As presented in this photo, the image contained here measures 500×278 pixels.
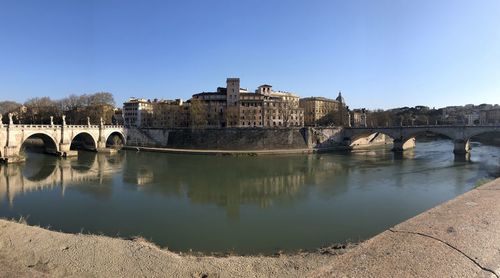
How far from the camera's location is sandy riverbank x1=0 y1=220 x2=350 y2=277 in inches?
199

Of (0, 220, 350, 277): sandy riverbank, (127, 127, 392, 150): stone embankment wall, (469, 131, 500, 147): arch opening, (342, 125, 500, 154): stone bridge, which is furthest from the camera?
(469, 131, 500, 147): arch opening

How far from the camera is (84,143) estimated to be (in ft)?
149

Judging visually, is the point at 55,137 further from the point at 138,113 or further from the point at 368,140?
the point at 368,140

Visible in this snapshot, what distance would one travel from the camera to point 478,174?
77.3 ft

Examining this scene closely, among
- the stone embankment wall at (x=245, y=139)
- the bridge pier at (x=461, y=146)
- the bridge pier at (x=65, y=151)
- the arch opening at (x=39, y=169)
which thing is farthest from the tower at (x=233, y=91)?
the bridge pier at (x=461, y=146)

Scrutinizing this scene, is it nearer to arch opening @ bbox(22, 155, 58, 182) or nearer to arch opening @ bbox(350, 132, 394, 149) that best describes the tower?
arch opening @ bbox(350, 132, 394, 149)

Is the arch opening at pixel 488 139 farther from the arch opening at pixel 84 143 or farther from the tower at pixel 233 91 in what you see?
the arch opening at pixel 84 143

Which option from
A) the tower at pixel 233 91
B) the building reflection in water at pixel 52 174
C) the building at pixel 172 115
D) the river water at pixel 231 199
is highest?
the tower at pixel 233 91

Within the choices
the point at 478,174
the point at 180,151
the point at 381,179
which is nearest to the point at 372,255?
the point at 381,179

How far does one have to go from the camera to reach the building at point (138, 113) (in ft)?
220

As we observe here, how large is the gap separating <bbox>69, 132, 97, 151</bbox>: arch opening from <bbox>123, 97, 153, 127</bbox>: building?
19322mm

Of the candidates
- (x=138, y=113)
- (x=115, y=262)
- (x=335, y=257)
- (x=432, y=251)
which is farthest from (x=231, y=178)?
(x=138, y=113)

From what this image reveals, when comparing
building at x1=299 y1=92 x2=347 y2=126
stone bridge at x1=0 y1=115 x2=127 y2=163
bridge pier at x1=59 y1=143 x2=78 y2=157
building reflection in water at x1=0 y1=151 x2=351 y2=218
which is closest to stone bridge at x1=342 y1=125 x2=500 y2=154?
building reflection in water at x1=0 y1=151 x2=351 y2=218

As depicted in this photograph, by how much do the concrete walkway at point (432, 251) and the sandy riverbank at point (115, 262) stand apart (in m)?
1.20
